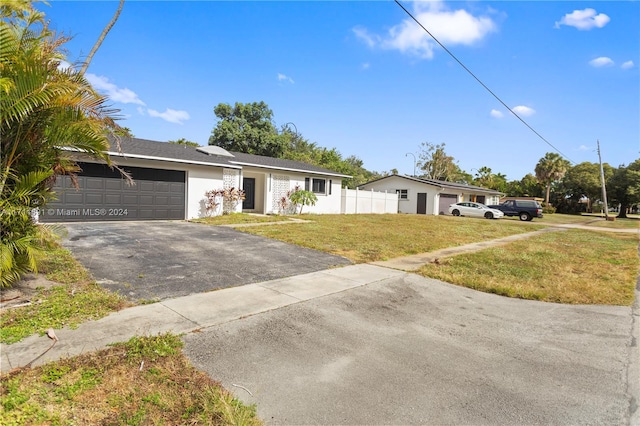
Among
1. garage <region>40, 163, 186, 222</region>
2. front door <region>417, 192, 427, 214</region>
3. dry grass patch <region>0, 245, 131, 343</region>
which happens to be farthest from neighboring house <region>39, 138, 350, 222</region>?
front door <region>417, 192, 427, 214</region>

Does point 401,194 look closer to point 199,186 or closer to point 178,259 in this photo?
point 199,186

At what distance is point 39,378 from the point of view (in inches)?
112

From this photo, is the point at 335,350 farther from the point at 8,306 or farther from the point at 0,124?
the point at 0,124

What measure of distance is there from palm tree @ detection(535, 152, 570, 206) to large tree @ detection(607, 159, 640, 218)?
220 inches

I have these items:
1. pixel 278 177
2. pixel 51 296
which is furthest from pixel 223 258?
pixel 278 177

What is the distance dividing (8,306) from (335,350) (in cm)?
420

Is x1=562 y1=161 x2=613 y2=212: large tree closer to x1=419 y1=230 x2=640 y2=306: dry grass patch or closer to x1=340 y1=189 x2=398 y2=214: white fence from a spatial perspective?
x1=340 y1=189 x2=398 y2=214: white fence

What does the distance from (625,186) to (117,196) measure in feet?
180

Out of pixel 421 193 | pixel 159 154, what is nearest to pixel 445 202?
pixel 421 193

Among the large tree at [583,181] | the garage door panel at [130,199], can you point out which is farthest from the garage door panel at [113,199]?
the large tree at [583,181]

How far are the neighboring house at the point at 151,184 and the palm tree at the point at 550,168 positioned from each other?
145ft

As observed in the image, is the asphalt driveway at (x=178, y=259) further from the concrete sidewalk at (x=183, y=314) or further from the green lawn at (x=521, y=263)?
the green lawn at (x=521, y=263)

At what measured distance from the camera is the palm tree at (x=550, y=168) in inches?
1886

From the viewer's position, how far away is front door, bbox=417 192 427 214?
107ft
